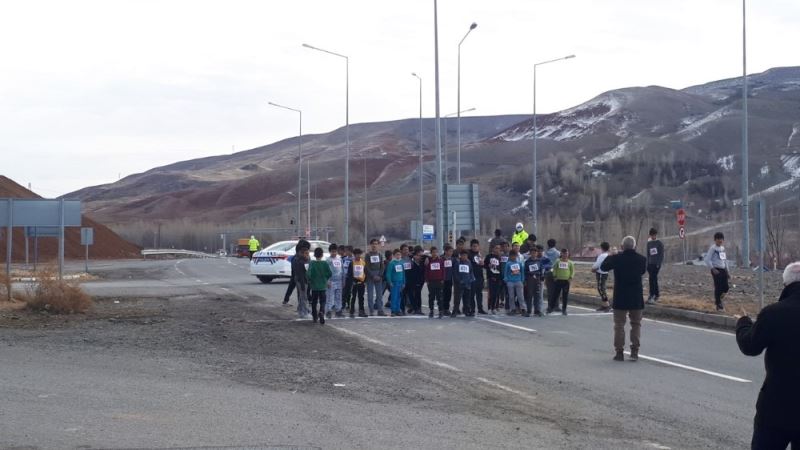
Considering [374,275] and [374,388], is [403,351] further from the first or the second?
[374,275]

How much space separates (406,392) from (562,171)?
90.6 m

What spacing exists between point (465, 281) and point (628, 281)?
7130 millimetres

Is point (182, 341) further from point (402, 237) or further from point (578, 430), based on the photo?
point (402, 237)

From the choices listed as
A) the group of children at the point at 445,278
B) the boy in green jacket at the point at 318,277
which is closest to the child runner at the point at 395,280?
the group of children at the point at 445,278

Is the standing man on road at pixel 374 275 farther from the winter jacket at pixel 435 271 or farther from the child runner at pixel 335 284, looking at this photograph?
the winter jacket at pixel 435 271

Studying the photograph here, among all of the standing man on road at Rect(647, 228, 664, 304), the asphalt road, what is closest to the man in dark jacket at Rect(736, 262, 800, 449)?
the asphalt road

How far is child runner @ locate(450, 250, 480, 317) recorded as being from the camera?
863 inches

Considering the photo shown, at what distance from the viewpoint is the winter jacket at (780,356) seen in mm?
6051

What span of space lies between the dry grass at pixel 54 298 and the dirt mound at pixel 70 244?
135 feet

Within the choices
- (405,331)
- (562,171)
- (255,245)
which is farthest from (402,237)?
(405,331)

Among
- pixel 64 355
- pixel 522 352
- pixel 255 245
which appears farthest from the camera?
pixel 255 245

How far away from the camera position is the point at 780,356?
625cm

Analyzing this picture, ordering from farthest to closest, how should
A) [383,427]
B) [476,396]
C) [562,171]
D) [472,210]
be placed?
[562,171], [472,210], [476,396], [383,427]

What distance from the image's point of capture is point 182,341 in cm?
1698
